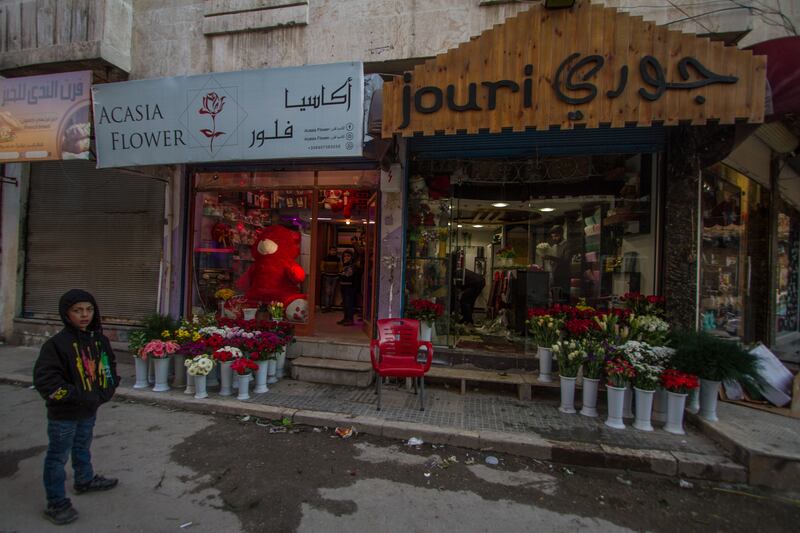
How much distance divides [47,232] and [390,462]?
8.90 meters

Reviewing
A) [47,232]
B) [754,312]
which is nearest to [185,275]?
[47,232]

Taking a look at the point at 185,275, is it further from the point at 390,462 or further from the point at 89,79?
the point at 390,462

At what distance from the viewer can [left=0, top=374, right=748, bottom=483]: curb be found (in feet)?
12.8

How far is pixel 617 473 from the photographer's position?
13.0 feet

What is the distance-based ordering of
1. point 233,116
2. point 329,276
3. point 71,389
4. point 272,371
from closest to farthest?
point 71,389 → point 233,116 → point 272,371 → point 329,276

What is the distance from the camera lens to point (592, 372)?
16.2 ft

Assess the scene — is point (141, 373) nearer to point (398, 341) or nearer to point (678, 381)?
point (398, 341)

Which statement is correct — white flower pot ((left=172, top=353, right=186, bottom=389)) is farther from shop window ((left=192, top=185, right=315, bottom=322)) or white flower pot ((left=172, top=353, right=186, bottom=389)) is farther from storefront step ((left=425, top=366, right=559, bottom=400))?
storefront step ((left=425, top=366, right=559, bottom=400))

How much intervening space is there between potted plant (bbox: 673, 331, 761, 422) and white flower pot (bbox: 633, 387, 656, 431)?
21.1 inches

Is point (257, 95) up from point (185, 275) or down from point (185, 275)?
up

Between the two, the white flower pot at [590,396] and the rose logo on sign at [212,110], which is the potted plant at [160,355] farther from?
the white flower pot at [590,396]

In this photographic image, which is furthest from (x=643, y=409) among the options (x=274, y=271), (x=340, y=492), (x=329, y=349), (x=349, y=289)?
(x=274, y=271)

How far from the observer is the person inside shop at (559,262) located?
24.4 feet

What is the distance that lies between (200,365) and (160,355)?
767 millimetres
